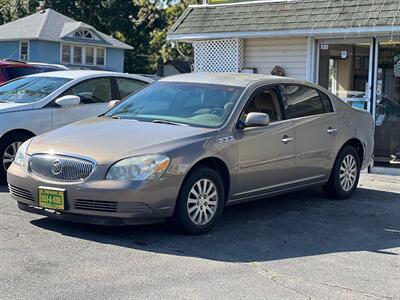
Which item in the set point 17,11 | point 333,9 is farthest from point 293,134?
point 17,11

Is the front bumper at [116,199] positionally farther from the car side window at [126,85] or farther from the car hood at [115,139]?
the car side window at [126,85]

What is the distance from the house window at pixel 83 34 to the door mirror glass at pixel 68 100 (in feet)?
88.9

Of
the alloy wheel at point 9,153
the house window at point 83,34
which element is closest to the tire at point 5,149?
the alloy wheel at point 9,153

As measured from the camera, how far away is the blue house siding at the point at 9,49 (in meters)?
34.4

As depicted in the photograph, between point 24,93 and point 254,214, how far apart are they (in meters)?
3.93

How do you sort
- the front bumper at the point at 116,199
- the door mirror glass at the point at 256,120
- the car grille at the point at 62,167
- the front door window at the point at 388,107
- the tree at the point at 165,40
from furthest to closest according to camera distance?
1. the tree at the point at 165,40
2. the front door window at the point at 388,107
3. the door mirror glass at the point at 256,120
4. the car grille at the point at 62,167
5. the front bumper at the point at 116,199

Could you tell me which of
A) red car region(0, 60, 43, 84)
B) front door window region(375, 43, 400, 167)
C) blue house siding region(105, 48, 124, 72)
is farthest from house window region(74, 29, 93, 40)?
front door window region(375, 43, 400, 167)

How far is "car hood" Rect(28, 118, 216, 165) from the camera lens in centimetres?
592

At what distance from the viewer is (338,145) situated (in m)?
8.29

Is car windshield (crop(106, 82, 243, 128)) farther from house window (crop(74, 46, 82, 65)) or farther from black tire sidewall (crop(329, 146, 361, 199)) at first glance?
house window (crop(74, 46, 82, 65))

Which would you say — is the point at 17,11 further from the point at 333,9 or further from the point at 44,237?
the point at 44,237

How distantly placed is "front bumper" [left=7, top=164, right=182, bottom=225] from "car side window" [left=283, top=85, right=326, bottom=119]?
2.24m

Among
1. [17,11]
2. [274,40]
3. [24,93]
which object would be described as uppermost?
[17,11]

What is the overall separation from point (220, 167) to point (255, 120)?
63 cm
